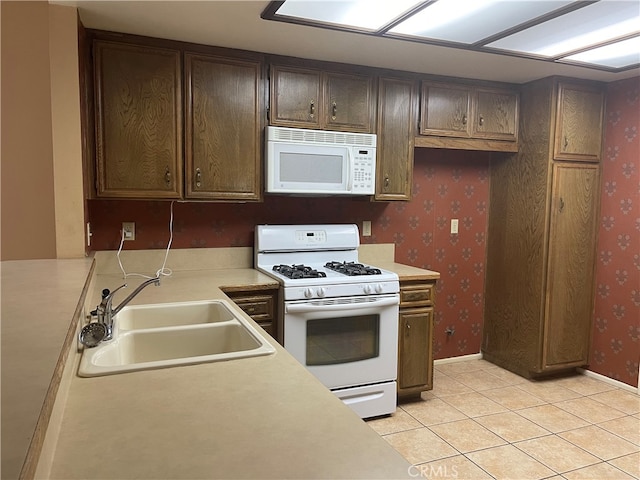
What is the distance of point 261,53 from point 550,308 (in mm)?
2679

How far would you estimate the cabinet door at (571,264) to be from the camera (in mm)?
3410

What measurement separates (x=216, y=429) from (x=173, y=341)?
2.79 feet

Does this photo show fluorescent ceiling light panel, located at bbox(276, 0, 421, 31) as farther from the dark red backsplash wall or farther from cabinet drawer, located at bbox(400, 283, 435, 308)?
cabinet drawer, located at bbox(400, 283, 435, 308)

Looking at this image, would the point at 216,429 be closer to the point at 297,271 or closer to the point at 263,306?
the point at 263,306

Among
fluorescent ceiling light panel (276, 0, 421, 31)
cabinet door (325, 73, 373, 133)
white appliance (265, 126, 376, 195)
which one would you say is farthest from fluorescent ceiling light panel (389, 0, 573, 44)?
white appliance (265, 126, 376, 195)

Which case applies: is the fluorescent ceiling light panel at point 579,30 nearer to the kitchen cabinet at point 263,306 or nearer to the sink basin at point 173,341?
the kitchen cabinet at point 263,306

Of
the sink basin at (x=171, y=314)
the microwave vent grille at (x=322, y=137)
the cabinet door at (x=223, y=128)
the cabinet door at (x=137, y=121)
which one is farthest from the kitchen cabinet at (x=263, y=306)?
the microwave vent grille at (x=322, y=137)

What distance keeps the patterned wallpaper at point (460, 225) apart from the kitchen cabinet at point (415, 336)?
657 millimetres

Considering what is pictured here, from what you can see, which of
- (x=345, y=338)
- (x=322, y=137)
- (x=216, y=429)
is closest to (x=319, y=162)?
(x=322, y=137)

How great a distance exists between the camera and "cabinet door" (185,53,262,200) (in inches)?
107

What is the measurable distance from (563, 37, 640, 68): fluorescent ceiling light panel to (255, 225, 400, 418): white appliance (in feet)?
5.69

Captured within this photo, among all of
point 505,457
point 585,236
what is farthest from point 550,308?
point 505,457

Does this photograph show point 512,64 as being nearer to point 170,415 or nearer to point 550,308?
point 550,308

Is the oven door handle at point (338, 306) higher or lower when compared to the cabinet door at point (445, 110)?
lower
